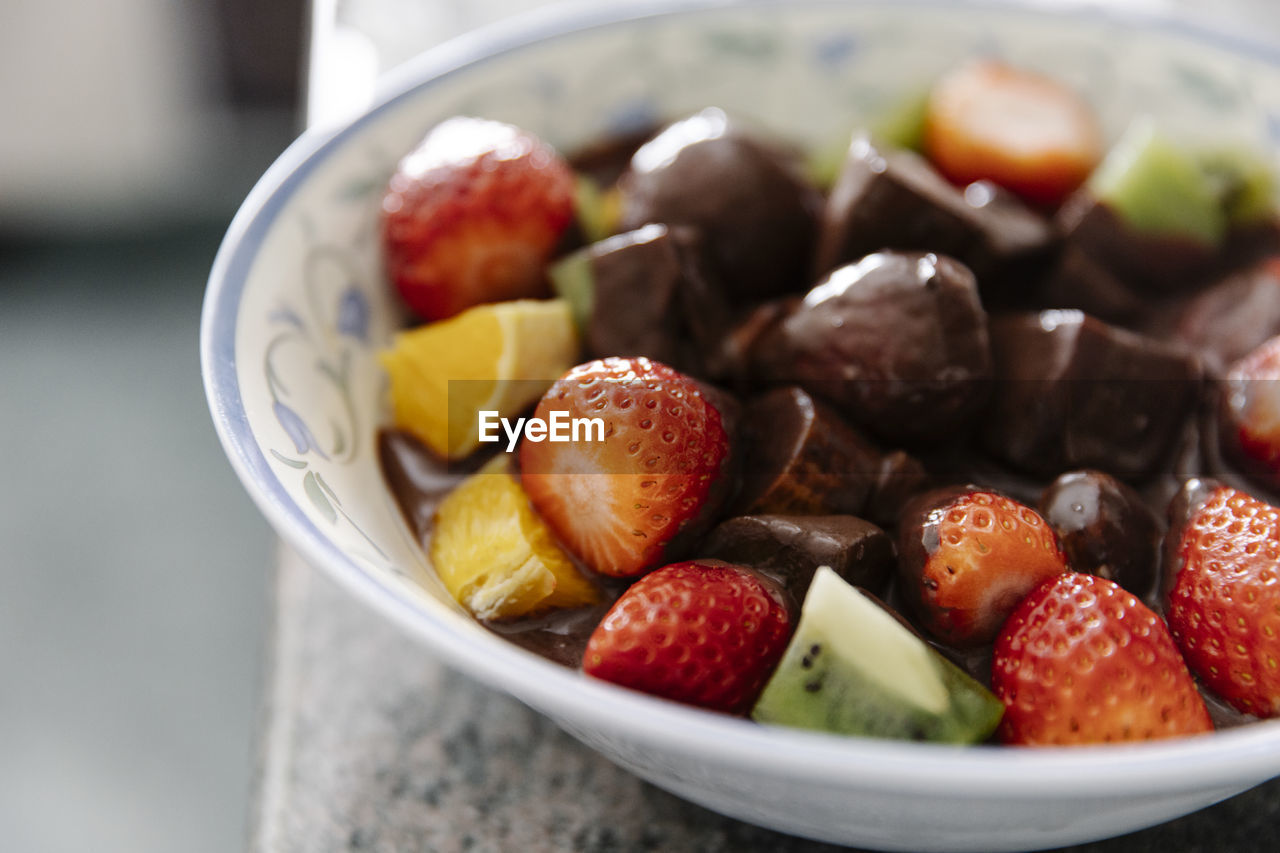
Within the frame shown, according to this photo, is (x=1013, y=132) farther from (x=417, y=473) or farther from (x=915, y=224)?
(x=417, y=473)

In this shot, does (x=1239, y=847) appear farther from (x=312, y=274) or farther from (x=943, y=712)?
(x=312, y=274)

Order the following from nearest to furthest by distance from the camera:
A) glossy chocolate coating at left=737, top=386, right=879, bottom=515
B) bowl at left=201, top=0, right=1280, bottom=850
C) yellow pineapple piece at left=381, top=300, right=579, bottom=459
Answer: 1. bowl at left=201, top=0, right=1280, bottom=850
2. glossy chocolate coating at left=737, top=386, right=879, bottom=515
3. yellow pineapple piece at left=381, top=300, right=579, bottom=459

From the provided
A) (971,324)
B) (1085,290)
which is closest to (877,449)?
(971,324)

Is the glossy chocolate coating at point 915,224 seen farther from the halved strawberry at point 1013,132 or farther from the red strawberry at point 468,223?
the red strawberry at point 468,223

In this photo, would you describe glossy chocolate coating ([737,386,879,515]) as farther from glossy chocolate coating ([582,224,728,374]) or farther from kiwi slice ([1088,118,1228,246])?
kiwi slice ([1088,118,1228,246])

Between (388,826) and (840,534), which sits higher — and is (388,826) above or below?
below

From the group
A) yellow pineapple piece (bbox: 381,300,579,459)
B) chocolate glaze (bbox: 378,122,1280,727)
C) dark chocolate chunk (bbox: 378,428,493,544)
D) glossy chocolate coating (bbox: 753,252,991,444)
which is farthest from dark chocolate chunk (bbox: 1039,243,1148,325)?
dark chocolate chunk (bbox: 378,428,493,544)

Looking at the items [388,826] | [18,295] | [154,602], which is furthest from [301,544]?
[18,295]
